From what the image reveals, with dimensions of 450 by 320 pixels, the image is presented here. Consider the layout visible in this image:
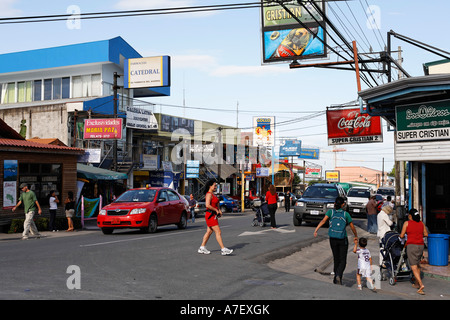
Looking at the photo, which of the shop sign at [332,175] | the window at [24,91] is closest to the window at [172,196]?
the window at [24,91]

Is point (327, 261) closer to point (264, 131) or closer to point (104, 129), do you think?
point (104, 129)

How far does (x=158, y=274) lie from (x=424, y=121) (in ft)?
28.0

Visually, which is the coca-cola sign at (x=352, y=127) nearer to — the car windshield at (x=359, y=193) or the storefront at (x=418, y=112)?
the car windshield at (x=359, y=193)

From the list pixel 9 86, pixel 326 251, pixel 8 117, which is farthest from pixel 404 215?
pixel 9 86

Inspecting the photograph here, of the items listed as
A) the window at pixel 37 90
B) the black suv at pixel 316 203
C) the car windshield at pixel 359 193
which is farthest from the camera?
the window at pixel 37 90

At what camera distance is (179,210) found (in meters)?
20.6

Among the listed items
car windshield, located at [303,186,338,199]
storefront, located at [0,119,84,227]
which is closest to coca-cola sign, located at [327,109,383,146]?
car windshield, located at [303,186,338,199]

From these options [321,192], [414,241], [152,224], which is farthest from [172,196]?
[414,241]

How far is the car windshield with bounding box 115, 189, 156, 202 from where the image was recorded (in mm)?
18547

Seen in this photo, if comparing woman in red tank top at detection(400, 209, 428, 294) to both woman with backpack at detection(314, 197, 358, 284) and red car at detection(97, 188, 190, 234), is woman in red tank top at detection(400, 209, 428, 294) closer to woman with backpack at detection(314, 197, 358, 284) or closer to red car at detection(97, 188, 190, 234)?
woman with backpack at detection(314, 197, 358, 284)

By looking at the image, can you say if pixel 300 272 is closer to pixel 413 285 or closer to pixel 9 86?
pixel 413 285

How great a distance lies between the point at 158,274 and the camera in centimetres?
948

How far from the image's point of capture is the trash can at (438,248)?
1248cm

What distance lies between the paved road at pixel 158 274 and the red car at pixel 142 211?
2.09 meters
